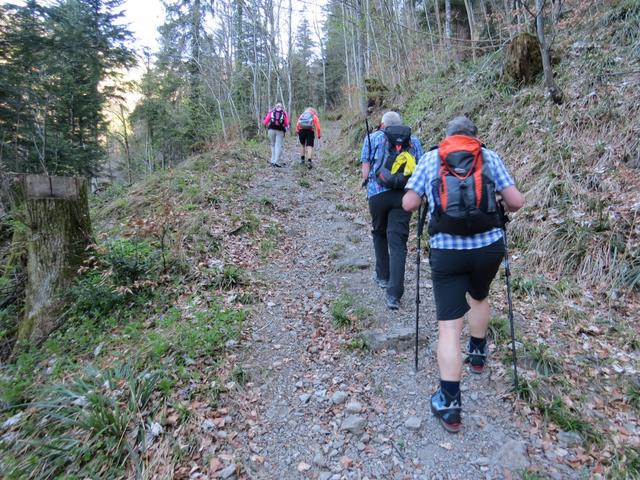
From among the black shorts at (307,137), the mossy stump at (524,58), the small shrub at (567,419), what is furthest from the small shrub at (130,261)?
the mossy stump at (524,58)

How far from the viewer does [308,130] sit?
1168 centimetres

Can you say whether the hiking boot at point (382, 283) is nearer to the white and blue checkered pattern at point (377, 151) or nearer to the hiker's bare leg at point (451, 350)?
the white and blue checkered pattern at point (377, 151)

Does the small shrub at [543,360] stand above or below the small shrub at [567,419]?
above

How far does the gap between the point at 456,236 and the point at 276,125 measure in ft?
32.3

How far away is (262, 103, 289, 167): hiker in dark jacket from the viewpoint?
11.4m

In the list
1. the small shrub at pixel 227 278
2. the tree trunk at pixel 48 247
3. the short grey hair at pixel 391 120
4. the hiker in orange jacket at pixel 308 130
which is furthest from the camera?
the hiker in orange jacket at pixel 308 130

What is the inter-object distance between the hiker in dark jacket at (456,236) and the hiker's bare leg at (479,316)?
1.05ft

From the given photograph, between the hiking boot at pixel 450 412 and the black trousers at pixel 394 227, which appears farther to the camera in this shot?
the black trousers at pixel 394 227

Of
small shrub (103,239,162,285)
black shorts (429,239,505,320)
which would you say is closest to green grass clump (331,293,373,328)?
black shorts (429,239,505,320)

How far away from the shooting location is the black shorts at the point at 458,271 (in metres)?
2.59

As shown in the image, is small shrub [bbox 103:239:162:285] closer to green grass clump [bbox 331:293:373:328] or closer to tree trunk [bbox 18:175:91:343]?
tree trunk [bbox 18:175:91:343]

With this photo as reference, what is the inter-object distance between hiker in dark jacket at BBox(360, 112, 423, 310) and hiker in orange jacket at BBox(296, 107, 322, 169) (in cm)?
740

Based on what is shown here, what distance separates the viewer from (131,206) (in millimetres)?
8023

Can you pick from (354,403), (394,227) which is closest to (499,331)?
(394,227)
